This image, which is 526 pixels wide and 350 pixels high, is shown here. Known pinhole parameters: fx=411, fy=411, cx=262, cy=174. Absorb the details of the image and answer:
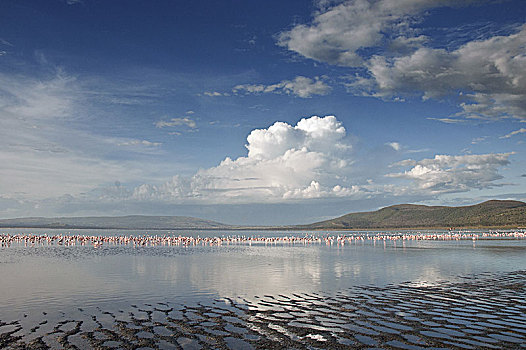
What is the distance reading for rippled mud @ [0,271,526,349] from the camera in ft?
44.5

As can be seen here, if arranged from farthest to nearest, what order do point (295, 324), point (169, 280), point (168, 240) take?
point (168, 240), point (169, 280), point (295, 324)

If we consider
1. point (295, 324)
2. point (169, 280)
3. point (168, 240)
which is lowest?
point (295, 324)

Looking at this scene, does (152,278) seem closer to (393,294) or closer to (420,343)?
(393,294)

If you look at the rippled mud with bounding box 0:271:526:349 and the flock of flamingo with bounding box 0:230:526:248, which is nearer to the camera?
the rippled mud with bounding box 0:271:526:349

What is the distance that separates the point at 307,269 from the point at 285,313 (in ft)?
64.9

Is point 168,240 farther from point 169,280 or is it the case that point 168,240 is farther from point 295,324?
point 295,324

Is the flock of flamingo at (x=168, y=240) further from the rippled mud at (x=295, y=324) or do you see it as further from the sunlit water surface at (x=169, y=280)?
the rippled mud at (x=295, y=324)

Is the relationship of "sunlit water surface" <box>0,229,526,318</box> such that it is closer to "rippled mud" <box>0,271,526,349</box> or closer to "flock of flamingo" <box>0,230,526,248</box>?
"rippled mud" <box>0,271,526,349</box>

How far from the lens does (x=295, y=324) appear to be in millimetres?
16109

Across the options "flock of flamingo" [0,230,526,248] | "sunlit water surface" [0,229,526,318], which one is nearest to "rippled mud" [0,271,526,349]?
"sunlit water surface" [0,229,526,318]

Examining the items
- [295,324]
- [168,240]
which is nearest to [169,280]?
[295,324]

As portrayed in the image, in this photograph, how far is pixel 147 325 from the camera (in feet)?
53.2

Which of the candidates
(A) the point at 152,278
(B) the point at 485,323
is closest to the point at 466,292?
(B) the point at 485,323

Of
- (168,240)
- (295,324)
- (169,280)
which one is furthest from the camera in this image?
(168,240)
